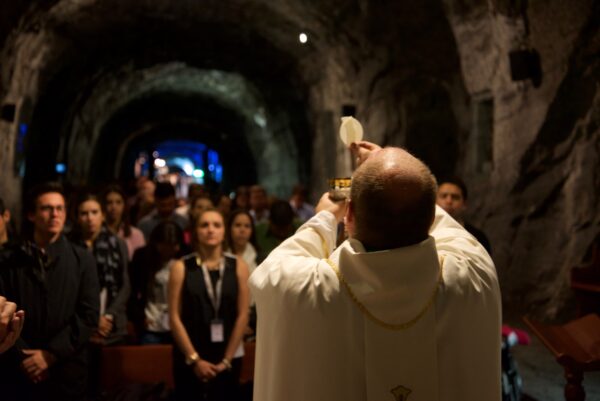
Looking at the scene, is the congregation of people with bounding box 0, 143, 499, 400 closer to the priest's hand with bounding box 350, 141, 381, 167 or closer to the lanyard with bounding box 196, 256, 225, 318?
the lanyard with bounding box 196, 256, 225, 318

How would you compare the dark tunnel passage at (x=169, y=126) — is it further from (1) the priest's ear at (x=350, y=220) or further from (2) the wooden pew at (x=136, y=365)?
(1) the priest's ear at (x=350, y=220)

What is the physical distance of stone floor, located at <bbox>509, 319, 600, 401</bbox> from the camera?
14.9 ft

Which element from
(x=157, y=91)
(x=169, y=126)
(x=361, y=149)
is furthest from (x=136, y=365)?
(x=169, y=126)

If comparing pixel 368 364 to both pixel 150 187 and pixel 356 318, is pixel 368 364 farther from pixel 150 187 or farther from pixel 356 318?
pixel 150 187

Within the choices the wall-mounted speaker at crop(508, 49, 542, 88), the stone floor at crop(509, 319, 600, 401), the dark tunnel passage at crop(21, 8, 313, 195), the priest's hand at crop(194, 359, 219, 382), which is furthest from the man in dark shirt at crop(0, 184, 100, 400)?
the dark tunnel passage at crop(21, 8, 313, 195)

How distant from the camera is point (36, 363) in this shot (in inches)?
142

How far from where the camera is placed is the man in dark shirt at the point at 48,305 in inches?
141

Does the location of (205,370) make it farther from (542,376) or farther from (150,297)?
(542,376)

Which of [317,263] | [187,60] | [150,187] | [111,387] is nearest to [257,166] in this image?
[187,60]

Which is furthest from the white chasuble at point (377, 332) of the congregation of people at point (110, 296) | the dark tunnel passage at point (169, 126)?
the dark tunnel passage at point (169, 126)

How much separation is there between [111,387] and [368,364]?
9.54 feet

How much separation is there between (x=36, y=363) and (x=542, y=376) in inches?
145

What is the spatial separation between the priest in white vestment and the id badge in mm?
2117

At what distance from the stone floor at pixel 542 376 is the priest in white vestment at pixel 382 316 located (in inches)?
105
